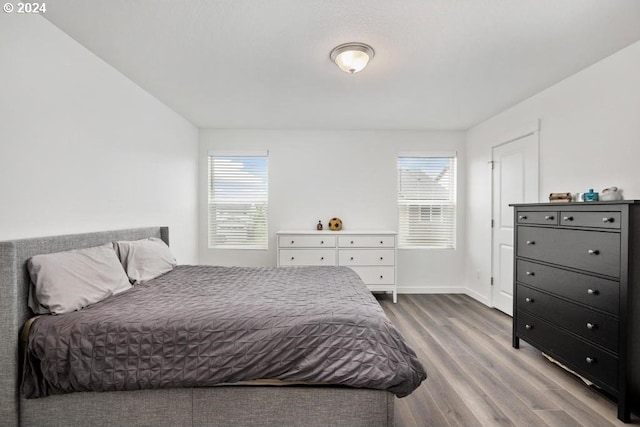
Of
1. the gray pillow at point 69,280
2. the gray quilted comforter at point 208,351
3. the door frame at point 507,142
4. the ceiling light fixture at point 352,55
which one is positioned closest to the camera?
the gray quilted comforter at point 208,351

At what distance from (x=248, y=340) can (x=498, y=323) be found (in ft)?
10.2

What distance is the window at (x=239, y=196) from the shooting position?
4879 mm

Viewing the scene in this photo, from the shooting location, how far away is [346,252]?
4.40 metres

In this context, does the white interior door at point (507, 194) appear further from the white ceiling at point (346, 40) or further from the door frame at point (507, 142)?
the white ceiling at point (346, 40)

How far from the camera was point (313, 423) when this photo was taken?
1.69 m

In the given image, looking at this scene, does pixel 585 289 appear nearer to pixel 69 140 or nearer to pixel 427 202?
pixel 427 202

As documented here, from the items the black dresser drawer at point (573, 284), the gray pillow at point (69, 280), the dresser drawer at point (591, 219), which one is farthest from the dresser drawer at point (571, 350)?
the gray pillow at point (69, 280)

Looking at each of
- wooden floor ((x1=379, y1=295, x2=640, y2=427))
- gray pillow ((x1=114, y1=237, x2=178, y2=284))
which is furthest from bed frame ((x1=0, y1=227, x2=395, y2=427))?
gray pillow ((x1=114, y1=237, x2=178, y2=284))

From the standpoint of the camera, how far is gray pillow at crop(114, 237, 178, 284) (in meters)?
2.55

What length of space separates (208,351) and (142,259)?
1397 millimetres

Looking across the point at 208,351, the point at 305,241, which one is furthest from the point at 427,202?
the point at 208,351

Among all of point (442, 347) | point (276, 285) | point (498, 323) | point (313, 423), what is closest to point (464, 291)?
point (498, 323)

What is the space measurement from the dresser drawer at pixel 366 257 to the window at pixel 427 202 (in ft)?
1.94

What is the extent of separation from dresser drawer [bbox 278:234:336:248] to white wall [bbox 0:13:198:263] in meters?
1.56
